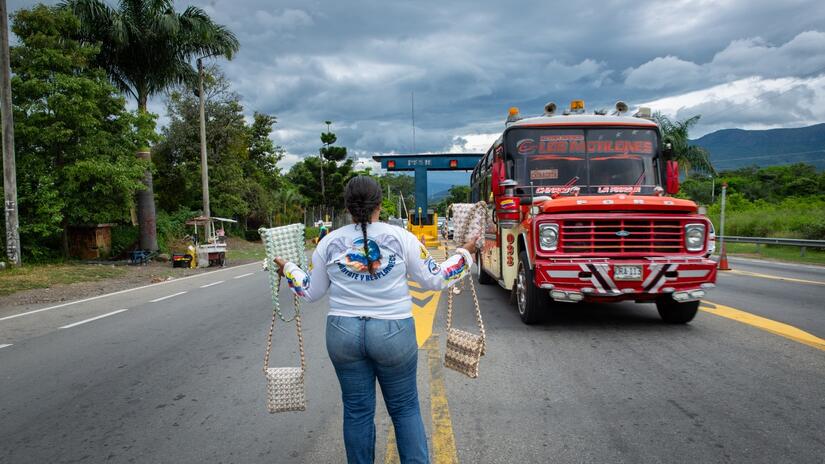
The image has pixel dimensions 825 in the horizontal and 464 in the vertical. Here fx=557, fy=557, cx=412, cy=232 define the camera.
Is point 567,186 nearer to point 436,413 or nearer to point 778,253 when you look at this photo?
point 436,413

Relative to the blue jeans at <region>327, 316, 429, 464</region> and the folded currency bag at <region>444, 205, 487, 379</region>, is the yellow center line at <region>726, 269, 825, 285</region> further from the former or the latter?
the blue jeans at <region>327, 316, 429, 464</region>

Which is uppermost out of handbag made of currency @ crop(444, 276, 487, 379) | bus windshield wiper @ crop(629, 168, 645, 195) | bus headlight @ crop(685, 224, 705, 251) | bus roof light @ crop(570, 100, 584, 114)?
bus roof light @ crop(570, 100, 584, 114)

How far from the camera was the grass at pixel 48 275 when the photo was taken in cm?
1407

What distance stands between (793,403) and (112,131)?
850 inches

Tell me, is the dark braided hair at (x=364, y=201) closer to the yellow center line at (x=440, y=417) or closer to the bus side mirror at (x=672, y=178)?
the yellow center line at (x=440, y=417)

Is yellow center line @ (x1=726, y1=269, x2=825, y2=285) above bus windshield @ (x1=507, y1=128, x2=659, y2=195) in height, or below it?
below

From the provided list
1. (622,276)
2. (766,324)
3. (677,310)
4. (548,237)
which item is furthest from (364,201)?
(766,324)

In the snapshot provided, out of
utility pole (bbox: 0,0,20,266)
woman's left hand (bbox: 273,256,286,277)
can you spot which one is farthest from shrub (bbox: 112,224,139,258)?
woman's left hand (bbox: 273,256,286,277)

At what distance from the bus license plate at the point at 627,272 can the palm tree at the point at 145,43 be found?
19.6 m

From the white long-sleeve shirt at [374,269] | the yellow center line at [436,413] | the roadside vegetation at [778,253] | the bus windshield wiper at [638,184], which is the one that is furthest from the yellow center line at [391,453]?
the roadside vegetation at [778,253]

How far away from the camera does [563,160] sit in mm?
8164

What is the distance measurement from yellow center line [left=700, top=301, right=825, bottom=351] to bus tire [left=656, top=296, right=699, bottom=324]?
2.71 feet

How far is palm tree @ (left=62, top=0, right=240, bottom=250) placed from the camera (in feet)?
70.4

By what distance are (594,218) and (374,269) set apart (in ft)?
14.5
